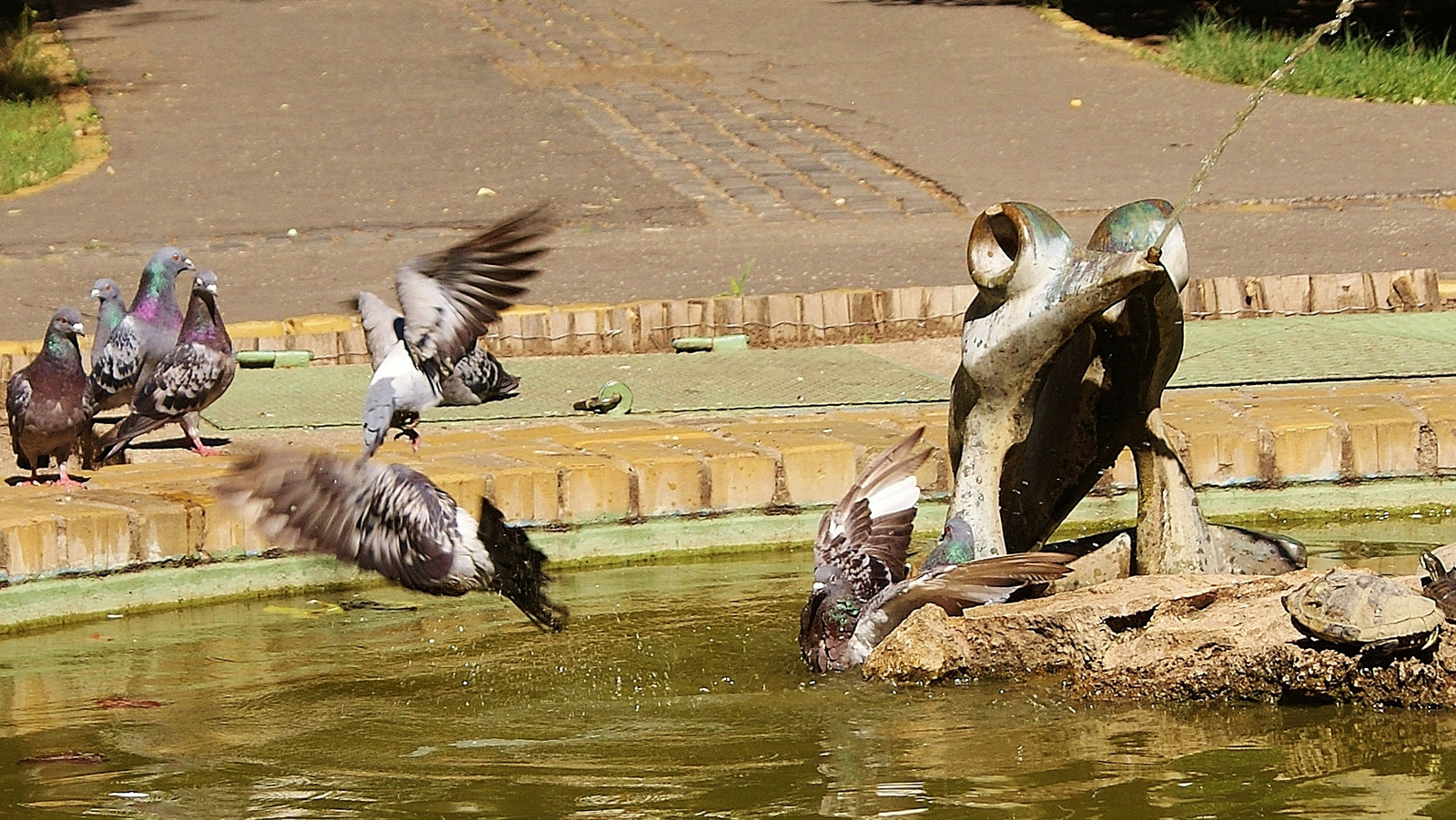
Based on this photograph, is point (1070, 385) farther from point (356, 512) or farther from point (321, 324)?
point (321, 324)

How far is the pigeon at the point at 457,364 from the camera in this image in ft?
16.3

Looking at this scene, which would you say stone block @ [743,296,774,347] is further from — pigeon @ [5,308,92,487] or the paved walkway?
pigeon @ [5,308,92,487]

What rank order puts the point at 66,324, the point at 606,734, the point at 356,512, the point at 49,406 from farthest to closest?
the point at 66,324, the point at 49,406, the point at 356,512, the point at 606,734

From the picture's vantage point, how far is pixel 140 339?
6.36m

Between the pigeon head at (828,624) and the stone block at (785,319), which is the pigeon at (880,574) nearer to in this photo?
the pigeon head at (828,624)

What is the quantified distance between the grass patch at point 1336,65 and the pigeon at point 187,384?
8431 millimetres

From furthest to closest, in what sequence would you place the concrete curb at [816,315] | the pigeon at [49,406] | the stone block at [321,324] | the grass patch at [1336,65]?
the grass patch at [1336,65] < the stone block at [321,324] < the concrete curb at [816,315] < the pigeon at [49,406]

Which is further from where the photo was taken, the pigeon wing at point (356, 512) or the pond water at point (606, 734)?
the pigeon wing at point (356, 512)

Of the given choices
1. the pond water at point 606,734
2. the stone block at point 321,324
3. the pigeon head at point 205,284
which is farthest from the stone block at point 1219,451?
the stone block at point 321,324

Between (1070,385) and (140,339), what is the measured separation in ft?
11.3

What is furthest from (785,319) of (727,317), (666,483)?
(666,483)

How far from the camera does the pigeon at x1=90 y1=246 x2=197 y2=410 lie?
6262mm

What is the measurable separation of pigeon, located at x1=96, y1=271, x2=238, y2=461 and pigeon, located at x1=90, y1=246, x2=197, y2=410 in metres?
0.14

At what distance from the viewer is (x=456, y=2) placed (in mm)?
17344
